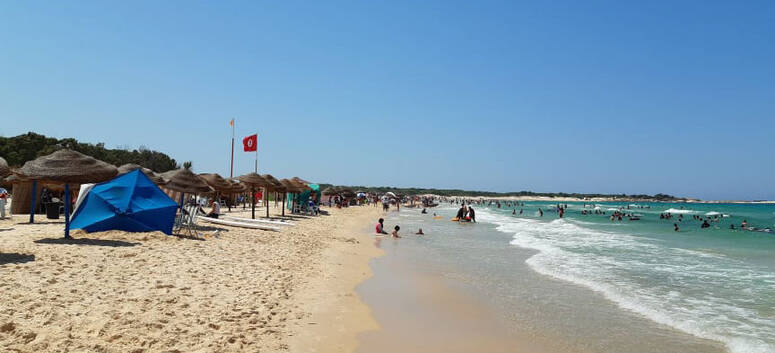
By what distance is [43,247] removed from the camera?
802 cm

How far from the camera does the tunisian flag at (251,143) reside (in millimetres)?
31797

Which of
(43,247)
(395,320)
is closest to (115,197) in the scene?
(43,247)

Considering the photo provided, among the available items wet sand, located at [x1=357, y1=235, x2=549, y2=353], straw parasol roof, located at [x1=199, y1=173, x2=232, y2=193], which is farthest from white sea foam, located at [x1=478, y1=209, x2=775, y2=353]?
straw parasol roof, located at [x1=199, y1=173, x2=232, y2=193]

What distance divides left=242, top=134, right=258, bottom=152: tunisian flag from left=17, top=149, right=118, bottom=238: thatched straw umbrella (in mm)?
22384

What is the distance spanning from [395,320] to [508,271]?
17.8 ft

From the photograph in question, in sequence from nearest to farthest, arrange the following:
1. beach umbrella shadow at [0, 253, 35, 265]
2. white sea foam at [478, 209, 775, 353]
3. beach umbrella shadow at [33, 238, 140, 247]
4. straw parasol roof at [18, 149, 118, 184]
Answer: beach umbrella shadow at [0, 253, 35, 265] → white sea foam at [478, 209, 775, 353] → beach umbrella shadow at [33, 238, 140, 247] → straw parasol roof at [18, 149, 118, 184]

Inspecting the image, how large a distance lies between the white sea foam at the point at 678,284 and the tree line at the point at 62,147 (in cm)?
3420

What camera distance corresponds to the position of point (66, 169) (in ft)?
29.9

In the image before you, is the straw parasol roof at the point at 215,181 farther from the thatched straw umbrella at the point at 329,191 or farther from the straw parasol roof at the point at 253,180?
the thatched straw umbrella at the point at 329,191

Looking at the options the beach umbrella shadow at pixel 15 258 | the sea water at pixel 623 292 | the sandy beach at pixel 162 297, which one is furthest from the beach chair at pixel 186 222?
the sea water at pixel 623 292

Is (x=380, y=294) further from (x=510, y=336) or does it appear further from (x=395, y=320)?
(x=510, y=336)

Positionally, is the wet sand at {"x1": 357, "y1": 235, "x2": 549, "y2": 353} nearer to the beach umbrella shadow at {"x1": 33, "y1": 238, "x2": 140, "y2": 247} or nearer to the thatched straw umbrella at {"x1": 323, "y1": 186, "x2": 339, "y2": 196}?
the beach umbrella shadow at {"x1": 33, "y1": 238, "x2": 140, "y2": 247}

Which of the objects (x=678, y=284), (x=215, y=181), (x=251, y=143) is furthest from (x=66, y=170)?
(x=251, y=143)

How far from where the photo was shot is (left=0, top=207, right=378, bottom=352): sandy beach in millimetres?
4441
